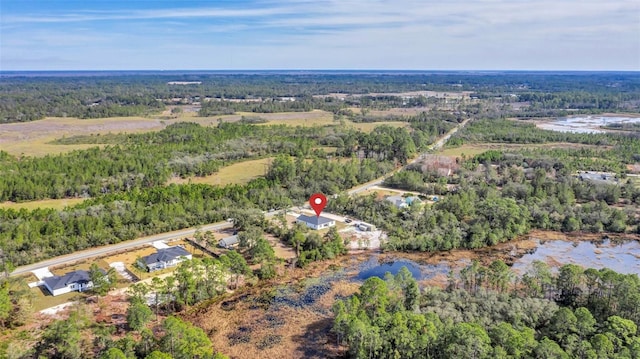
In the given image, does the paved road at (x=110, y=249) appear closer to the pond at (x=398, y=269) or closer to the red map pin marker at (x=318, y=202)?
the red map pin marker at (x=318, y=202)

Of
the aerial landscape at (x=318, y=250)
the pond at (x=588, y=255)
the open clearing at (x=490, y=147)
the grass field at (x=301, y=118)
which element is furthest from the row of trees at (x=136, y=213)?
the grass field at (x=301, y=118)

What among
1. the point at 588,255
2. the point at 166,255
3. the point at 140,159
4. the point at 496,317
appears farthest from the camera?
the point at 140,159

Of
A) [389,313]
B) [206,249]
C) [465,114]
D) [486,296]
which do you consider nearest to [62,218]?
[206,249]

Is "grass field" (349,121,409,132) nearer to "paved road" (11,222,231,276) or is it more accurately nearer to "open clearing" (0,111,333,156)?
"open clearing" (0,111,333,156)

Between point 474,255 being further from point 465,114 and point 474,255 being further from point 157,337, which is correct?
point 465,114

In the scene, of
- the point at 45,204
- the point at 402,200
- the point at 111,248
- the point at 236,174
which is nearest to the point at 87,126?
the point at 236,174

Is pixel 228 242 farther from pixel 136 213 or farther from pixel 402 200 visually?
pixel 402 200
